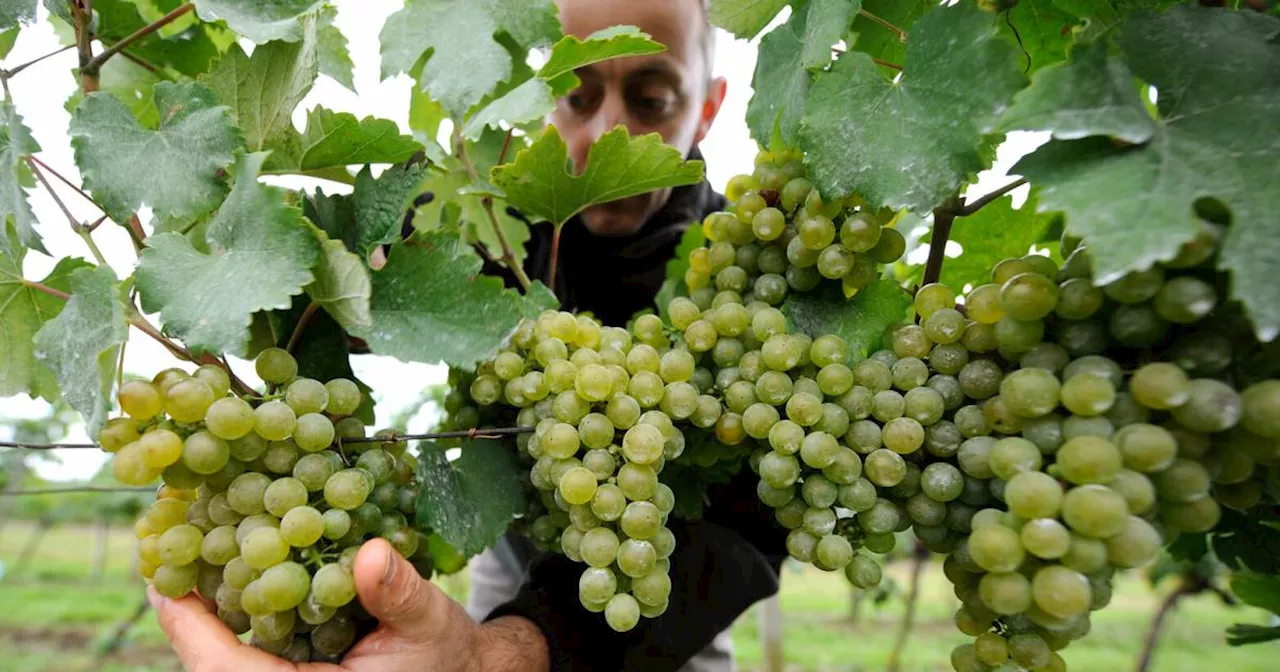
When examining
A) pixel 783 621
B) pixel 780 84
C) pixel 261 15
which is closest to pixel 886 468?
pixel 780 84

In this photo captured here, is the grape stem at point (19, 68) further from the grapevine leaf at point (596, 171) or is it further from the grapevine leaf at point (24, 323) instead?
the grapevine leaf at point (596, 171)

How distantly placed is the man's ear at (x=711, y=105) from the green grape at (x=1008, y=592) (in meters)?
1.19

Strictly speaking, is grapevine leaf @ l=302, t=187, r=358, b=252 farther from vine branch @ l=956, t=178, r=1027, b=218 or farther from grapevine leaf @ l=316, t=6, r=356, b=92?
vine branch @ l=956, t=178, r=1027, b=218

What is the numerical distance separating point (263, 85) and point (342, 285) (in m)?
0.24

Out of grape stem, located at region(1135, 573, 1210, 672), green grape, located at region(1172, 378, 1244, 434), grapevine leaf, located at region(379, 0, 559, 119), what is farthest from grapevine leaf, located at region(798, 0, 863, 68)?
grape stem, located at region(1135, 573, 1210, 672)

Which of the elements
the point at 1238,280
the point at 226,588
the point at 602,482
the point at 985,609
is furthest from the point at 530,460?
the point at 1238,280

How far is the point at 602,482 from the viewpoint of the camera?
579mm

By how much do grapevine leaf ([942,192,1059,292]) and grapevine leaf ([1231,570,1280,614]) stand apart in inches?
17.1

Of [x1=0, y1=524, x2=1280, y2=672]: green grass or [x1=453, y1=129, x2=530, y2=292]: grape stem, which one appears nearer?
[x1=453, y1=129, x2=530, y2=292]: grape stem

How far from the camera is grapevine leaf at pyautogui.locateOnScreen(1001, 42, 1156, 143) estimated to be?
16.8 inches

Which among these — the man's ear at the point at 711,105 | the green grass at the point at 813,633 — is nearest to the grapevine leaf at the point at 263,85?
the man's ear at the point at 711,105

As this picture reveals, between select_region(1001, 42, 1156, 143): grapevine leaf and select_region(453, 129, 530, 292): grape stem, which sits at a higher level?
select_region(453, 129, 530, 292): grape stem

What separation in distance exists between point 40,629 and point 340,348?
8.48 meters

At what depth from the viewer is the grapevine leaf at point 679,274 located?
0.83 metres
